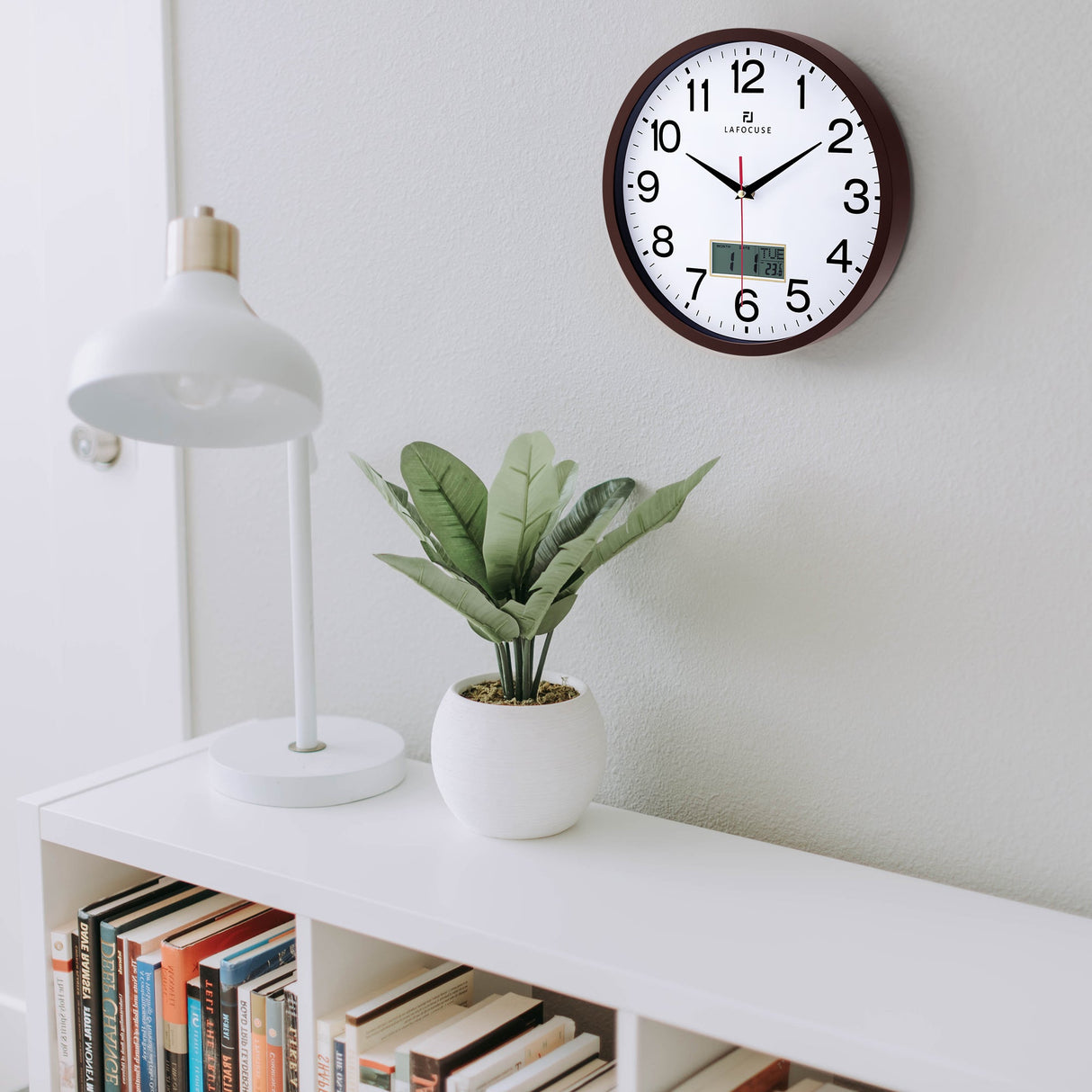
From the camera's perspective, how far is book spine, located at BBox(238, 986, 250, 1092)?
3.67ft

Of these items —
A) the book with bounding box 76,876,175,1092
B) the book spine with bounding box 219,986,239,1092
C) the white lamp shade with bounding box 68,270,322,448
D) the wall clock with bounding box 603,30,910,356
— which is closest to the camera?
the white lamp shade with bounding box 68,270,322,448

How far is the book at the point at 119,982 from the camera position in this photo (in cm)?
121

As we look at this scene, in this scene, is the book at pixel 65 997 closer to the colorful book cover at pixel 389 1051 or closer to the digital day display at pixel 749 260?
the colorful book cover at pixel 389 1051

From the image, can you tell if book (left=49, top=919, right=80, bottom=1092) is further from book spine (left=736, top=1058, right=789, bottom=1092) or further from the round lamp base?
book spine (left=736, top=1058, right=789, bottom=1092)

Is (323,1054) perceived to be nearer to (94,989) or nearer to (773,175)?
(94,989)

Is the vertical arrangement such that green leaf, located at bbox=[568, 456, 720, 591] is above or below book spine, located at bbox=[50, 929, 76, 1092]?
above

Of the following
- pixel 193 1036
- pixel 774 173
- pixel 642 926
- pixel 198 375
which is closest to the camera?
pixel 198 375

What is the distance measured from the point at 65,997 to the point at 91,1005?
1.3 inches

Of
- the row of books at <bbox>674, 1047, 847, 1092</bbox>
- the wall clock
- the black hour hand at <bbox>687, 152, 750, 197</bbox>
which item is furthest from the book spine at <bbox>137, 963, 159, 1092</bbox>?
the black hour hand at <bbox>687, 152, 750, 197</bbox>

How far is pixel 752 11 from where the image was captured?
1.09 meters

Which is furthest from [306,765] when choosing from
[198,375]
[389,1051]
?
[198,375]

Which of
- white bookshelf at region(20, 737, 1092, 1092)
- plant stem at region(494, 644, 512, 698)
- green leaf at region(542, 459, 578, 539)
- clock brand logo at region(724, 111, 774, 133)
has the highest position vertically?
clock brand logo at region(724, 111, 774, 133)

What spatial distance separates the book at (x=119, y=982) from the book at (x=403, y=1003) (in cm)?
29

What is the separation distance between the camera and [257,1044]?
1.12 m
